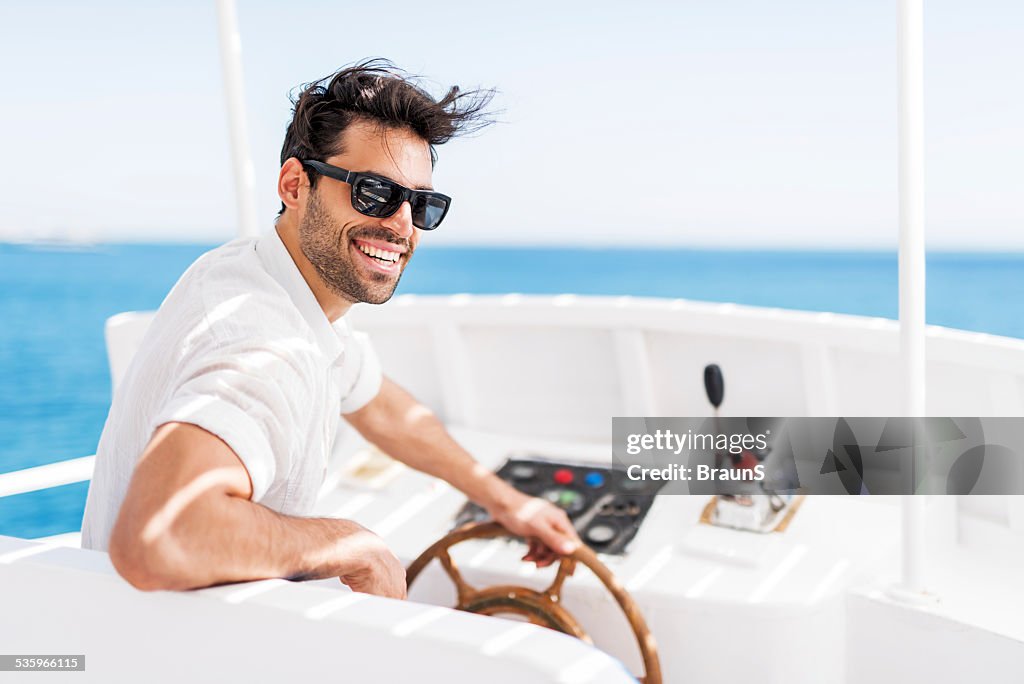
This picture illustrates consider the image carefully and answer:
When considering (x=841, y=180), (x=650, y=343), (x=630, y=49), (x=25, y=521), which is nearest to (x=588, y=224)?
(x=630, y=49)

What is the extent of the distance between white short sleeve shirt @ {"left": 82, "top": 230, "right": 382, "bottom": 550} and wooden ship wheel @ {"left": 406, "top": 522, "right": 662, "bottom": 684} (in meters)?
0.48

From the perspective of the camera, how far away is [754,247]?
49250 mm

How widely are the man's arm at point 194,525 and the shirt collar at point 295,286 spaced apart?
42 centimetres

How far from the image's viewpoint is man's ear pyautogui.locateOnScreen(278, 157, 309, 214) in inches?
63.7

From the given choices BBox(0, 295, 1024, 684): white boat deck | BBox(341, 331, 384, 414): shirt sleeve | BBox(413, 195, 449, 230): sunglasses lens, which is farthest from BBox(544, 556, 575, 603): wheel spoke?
BBox(413, 195, 449, 230): sunglasses lens

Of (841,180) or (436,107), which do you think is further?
(841,180)

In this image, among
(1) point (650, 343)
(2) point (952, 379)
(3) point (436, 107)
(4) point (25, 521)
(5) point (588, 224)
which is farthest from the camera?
(5) point (588, 224)

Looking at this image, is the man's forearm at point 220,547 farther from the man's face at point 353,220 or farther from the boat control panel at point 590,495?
the boat control panel at point 590,495

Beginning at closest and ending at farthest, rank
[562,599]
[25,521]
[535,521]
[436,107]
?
[436,107] < [535,521] < [562,599] < [25,521]

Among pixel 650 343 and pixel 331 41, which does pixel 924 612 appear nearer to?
pixel 650 343

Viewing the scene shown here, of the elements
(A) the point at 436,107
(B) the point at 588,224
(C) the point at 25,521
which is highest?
(A) the point at 436,107

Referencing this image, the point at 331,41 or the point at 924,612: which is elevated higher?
the point at 331,41

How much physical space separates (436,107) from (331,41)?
43.9 m

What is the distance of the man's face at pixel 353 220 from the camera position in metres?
1.58
